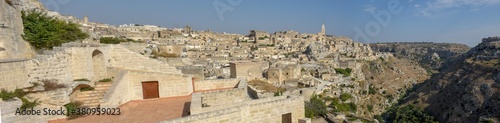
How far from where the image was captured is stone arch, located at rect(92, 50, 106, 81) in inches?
376

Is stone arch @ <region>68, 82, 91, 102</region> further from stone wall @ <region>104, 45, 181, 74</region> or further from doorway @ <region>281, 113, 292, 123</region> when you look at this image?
doorway @ <region>281, 113, 292, 123</region>

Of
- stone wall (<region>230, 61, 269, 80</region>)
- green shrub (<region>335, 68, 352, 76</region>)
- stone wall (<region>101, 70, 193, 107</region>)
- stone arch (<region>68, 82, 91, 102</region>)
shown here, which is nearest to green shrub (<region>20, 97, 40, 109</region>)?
stone arch (<region>68, 82, 91, 102</region>)

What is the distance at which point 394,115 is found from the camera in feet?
134

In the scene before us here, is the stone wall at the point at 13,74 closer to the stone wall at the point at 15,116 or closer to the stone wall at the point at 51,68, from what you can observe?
the stone wall at the point at 51,68

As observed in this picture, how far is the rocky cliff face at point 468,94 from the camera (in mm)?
36844

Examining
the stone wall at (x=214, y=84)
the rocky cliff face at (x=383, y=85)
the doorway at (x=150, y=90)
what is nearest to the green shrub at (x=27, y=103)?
the doorway at (x=150, y=90)

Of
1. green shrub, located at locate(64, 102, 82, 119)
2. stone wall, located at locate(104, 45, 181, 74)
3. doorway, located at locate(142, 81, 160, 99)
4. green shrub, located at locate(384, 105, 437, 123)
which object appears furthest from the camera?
green shrub, located at locate(384, 105, 437, 123)

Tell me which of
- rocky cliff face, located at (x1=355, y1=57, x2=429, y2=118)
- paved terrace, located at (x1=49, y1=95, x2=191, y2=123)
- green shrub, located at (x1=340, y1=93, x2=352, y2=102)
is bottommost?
rocky cliff face, located at (x1=355, y1=57, x2=429, y2=118)

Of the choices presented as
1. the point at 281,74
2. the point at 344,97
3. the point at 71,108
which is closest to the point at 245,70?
the point at 281,74

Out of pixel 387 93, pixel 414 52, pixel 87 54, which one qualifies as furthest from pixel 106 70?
pixel 414 52

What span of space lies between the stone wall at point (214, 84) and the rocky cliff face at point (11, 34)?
5774mm

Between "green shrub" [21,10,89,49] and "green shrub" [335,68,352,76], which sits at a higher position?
"green shrub" [21,10,89,49]

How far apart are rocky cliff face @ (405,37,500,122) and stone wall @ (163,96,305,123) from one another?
36.9 meters

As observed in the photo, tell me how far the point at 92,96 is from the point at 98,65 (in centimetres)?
185
